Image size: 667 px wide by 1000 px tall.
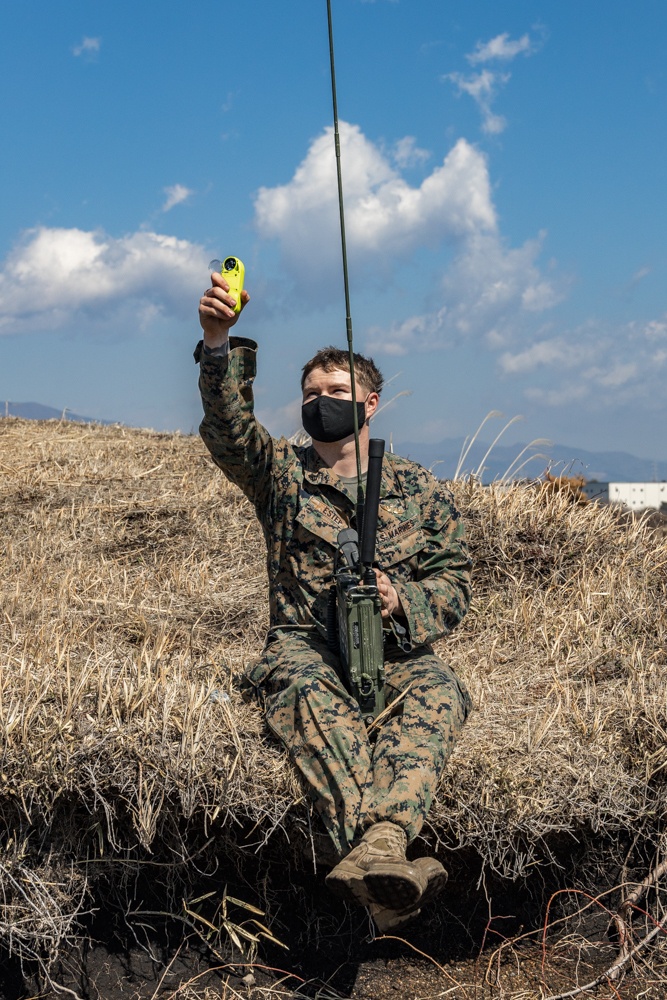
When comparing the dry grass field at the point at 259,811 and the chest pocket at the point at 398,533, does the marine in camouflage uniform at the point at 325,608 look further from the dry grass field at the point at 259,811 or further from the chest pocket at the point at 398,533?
the dry grass field at the point at 259,811

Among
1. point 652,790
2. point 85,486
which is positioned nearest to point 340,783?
point 652,790

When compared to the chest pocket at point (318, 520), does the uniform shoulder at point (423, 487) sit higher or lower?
higher

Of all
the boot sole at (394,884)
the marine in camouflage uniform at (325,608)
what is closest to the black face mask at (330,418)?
the marine in camouflage uniform at (325,608)

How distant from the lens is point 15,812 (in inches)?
131

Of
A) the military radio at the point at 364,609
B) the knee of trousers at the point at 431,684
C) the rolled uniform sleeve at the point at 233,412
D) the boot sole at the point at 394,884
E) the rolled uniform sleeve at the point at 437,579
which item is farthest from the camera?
the rolled uniform sleeve at the point at 437,579

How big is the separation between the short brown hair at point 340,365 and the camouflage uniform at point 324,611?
33 centimetres

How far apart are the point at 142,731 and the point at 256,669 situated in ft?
1.72

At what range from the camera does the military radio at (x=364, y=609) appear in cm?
327

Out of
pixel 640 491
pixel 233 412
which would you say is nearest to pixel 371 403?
pixel 233 412

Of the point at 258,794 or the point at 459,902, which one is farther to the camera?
the point at 459,902

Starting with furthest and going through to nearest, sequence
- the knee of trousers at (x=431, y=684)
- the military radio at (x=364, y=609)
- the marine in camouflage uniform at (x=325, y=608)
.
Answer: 1. the knee of trousers at (x=431, y=684)
2. the military radio at (x=364, y=609)
3. the marine in camouflage uniform at (x=325, y=608)

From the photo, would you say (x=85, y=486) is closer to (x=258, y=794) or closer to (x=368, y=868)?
(x=258, y=794)

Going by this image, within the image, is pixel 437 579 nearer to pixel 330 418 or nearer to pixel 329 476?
pixel 329 476

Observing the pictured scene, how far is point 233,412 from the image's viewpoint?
357 centimetres
